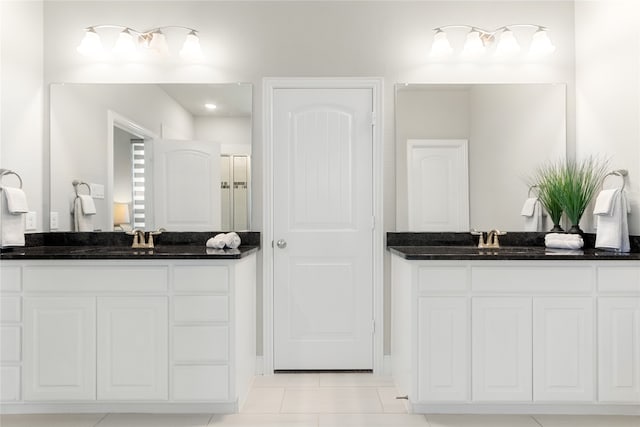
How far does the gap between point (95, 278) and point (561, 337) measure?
2.45 metres

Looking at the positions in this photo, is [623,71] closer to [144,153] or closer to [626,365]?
[626,365]

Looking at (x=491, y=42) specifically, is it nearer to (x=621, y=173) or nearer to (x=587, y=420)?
(x=621, y=173)

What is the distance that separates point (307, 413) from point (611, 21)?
2919mm

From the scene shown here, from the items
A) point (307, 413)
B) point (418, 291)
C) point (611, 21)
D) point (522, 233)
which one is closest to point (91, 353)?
point (307, 413)

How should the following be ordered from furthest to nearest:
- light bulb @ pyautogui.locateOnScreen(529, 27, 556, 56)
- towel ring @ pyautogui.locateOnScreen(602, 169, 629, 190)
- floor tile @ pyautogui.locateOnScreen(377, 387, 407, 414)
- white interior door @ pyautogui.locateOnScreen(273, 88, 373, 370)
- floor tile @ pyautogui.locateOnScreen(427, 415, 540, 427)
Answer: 1. white interior door @ pyautogui.locateOnScreen(273, 88, 373, 370)
2. light bulb @ pyautogui.locateOnScreen(529, 27, 556, 56)
3. towel ring @ pyautogui.locateOnScreen(602, 169, 629, 190)
4. floor tile @ pyautogui.locateOnScreen(377, 387, 407, 414)
5. floor tile @ pyautogui.locateOnScreen(427, 415, 540, 427)

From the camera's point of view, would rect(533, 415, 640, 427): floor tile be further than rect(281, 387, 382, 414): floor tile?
No

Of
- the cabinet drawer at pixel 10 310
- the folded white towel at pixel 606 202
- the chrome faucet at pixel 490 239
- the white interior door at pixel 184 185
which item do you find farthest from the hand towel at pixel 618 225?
the cabinet drawer at pixel 10 310

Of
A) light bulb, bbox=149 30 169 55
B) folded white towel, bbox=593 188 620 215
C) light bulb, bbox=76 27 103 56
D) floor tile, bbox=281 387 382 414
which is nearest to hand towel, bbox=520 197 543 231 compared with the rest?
folded white towel, bbox=593 188 620 215

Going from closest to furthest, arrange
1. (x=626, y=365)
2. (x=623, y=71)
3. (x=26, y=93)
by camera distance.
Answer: (x=626, y=365) → (x=623, y=71) → (x=26, y=93)

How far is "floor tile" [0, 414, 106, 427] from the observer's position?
2318mm

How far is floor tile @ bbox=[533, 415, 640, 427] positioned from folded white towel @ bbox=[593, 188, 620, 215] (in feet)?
3.61

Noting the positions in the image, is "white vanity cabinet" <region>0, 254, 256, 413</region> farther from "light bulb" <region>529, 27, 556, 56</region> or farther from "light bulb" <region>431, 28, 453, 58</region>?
"light bulb" <region>529, 27, 556, 56</region>

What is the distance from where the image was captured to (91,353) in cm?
235

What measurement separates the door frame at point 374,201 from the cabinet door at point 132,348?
0.85 m
